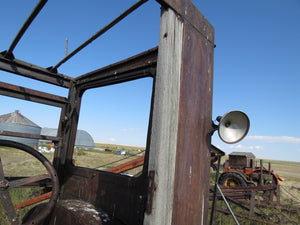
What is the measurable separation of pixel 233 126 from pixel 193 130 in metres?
0.41

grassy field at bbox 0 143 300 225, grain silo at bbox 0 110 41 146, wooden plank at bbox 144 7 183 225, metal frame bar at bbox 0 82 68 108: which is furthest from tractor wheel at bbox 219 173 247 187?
grain silo at bbox 0 110 41 146

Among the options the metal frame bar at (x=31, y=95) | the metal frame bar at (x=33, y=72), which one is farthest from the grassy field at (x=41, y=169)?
the metal frame bar at (x=33, y=72)

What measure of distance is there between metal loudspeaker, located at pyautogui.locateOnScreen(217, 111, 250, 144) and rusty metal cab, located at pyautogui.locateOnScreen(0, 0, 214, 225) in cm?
15

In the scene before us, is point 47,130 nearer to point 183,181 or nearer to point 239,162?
point 239,162

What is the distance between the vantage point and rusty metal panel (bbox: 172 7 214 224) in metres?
1.41

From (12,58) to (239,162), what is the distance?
854 centimetres

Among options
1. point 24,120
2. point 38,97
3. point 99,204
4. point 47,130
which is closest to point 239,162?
point 99,204

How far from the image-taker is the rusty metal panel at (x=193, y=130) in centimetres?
141

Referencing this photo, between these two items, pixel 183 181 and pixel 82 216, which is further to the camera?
pixel 82 216

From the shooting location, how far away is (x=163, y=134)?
1.22 m

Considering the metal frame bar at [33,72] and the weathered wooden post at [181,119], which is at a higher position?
the metal frame bar at [33,72]

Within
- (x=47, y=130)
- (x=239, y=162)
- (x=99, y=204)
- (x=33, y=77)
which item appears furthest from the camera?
(x=47, y=130)

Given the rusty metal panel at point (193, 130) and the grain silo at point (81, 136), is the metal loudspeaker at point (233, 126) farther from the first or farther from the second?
the grain silo at point (81, 136)

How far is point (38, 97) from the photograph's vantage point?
2781 millimetres
